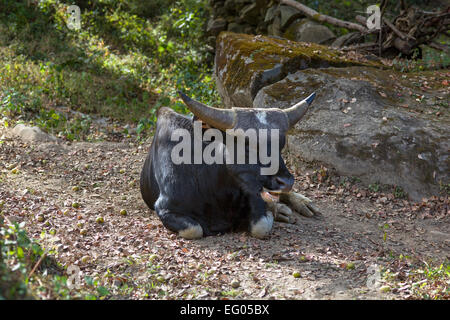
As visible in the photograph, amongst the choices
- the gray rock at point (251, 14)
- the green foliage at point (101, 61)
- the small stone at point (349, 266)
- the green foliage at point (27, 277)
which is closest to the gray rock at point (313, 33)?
the gray rock at point (251, 14)

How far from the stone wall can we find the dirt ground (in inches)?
185

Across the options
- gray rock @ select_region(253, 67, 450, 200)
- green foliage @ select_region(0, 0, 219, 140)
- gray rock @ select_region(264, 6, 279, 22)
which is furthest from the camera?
gray rock @ select_region(264, 6, 279, 22)

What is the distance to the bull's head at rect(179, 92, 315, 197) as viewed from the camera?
4859mm

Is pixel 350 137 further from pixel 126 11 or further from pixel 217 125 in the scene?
pixel 126 11

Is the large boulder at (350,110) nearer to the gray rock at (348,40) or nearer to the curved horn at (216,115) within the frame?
the gray rock at (348,40)

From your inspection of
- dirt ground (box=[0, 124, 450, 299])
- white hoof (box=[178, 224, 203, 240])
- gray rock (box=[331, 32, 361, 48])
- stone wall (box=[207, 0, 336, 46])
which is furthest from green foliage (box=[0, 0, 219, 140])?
white hoof (box=[178, 224, 203, 240])

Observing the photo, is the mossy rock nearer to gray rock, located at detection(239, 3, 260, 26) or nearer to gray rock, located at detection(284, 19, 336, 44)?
gray rock, located at detection(284, 19, 336, 44)

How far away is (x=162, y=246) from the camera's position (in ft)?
17.0

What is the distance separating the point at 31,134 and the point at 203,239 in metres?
4.30

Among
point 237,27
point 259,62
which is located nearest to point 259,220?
point 259,62

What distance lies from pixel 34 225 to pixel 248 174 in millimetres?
2300

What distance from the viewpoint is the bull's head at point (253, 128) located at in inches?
191
